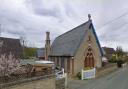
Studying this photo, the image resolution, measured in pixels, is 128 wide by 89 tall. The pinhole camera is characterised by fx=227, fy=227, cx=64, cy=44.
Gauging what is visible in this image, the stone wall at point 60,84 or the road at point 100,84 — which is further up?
the stone wall at point 60,84

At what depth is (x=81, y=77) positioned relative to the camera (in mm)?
33344

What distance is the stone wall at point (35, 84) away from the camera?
16.2m

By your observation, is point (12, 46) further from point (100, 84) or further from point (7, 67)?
point (100, 84)

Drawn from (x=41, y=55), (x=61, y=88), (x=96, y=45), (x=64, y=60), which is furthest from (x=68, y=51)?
(x=41, y=55)

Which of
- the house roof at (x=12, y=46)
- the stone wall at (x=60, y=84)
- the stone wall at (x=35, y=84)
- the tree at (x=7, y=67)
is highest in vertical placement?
the house roof at (x=12, y=46)

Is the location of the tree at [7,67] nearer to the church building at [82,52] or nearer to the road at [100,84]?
the road at [100,84]

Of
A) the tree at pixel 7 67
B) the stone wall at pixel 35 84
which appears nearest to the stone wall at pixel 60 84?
the stone wall at pixel 35 84

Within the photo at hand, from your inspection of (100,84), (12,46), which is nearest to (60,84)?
(100,84)

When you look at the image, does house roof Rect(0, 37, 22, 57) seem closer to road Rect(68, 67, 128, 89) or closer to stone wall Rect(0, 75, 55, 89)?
road Rect(68, 67, 128, 89)

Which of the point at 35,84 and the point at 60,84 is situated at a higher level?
the point at 35,84

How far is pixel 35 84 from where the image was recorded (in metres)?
19.0

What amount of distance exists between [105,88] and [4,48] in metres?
15.0

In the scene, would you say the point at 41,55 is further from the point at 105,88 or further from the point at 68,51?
the point at 105,88

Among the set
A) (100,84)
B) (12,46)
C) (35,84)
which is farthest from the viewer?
(12,46)
